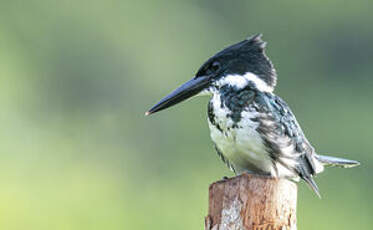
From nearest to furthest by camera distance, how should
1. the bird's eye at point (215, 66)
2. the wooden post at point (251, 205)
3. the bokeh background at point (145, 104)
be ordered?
1. the wooden post at point (251, 205)
2. the bird's eye at point (215, 66)
3. the bokeh background at point (145, 104)

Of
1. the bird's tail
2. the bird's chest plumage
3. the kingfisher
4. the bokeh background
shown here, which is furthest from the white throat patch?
the bokeh background

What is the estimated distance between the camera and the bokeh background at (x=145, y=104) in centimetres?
1706

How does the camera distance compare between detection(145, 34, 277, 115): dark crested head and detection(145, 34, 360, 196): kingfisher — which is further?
detection(145, 34, 277, 115): dark crested head

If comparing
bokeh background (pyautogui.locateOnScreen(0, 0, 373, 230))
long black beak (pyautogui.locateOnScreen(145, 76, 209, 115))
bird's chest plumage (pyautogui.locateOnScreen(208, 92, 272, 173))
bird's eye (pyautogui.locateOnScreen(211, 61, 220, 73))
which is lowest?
bird's chest plumage (pyautogui.locateOnScreen(208, 92, 272, 173))

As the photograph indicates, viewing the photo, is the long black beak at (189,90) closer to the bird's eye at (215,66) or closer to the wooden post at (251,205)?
the bird's eye at (215,66)

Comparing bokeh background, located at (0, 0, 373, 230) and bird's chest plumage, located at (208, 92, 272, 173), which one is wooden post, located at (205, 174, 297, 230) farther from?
bokeh background, located at (0, 0, 373, 230)

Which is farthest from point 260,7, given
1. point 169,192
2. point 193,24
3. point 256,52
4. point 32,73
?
point 256,52

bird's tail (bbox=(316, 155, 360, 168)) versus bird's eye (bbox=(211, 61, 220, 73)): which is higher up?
bird's eye (bbox=(211, 61, 220, 73))

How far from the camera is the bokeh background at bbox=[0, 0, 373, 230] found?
1706 centimetres

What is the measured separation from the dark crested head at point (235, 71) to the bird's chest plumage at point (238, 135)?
263mm

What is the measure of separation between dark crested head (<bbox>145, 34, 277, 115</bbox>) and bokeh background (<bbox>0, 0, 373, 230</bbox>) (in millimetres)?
7752

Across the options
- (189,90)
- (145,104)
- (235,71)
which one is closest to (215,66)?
(235,71)

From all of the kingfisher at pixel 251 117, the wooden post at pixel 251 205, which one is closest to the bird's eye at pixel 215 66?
the kingfisher at pixel 251 117

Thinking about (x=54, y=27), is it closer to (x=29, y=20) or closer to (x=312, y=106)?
(x=29, y=20)
